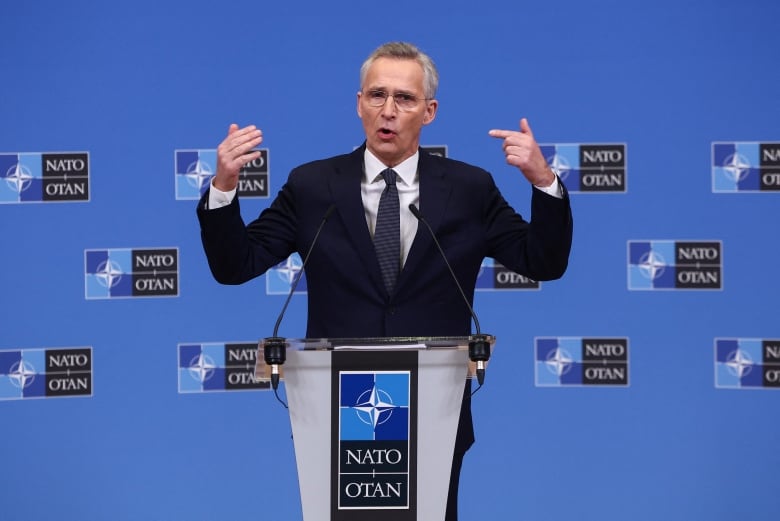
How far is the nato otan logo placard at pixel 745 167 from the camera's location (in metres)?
3.75

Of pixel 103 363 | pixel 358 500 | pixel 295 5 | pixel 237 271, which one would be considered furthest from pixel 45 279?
pixel 358 500

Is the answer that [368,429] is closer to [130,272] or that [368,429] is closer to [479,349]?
[479,349]

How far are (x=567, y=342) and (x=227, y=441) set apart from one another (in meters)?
1.38

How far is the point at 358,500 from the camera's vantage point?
179cm

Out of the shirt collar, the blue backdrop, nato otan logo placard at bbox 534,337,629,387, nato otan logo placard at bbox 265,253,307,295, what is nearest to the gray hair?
the shirt collar

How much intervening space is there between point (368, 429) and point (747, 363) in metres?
2.43

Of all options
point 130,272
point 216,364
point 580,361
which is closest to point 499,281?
point 580,361

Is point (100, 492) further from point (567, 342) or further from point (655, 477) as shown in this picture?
point (655, 477)

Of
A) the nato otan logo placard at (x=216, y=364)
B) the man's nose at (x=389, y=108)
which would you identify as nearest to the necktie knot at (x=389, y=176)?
the man's nose at (x=389, y=108)

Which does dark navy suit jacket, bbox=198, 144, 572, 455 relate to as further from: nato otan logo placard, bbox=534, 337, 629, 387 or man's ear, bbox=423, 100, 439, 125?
nato otan logo placard, bbox=534, 337, 629, 387

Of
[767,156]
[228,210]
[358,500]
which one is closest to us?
[358,500]

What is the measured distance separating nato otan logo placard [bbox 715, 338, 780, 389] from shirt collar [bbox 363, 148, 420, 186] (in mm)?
1976

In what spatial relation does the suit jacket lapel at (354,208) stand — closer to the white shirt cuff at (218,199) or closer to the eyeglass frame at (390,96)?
Answer: the eyeglass frame at (390,96)

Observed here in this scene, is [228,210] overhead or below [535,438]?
overhead
